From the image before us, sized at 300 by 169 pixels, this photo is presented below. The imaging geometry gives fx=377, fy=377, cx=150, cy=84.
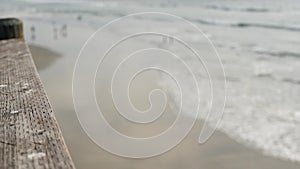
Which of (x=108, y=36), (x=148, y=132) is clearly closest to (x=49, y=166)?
(x=148, y=132)

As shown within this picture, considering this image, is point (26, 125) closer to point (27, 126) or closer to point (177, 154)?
point (27, 126)

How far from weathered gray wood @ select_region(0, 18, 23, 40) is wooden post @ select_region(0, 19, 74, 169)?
102cm

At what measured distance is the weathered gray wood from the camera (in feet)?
10.6

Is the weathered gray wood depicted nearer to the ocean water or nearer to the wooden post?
the wooden post

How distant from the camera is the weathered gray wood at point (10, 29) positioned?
128 inches

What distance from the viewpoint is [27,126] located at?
54.0 inches

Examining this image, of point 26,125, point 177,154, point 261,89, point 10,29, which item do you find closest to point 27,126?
point 26,125

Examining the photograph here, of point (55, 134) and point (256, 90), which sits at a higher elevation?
point (55, 134)

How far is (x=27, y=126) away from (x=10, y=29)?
212cm

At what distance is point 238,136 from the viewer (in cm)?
773

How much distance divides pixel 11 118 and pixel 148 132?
248 inches

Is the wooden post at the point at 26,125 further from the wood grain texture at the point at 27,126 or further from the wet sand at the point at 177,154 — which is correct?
the wet sand at the point at 177,154

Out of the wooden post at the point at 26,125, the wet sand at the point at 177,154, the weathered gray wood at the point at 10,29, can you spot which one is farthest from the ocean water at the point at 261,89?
the wooden post at the point at 26,125

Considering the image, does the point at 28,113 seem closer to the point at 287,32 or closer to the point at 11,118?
the point at 11,118
